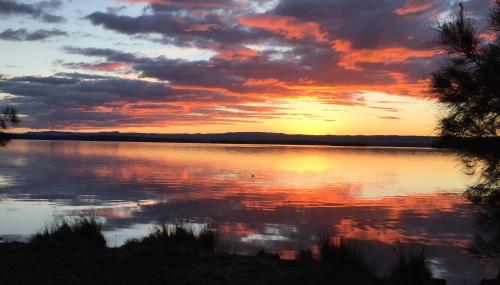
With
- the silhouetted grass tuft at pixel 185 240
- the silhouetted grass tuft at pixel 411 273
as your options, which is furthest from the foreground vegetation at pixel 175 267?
the silhouetted grass tuft at pixel 185 240

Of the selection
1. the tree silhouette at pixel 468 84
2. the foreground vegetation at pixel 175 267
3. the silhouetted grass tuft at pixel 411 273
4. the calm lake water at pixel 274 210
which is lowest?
the calm lake water at pixel 274 210

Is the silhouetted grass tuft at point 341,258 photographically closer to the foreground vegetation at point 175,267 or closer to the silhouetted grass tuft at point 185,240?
the foreground vegetation at point 175,267

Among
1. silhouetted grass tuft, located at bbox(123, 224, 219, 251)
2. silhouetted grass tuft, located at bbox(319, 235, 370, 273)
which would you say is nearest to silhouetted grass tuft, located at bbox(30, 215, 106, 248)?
silhouetted grass tuft, located at bbox(123, 224, 219, 251)

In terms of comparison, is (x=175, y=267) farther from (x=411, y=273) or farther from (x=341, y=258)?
(x=411, y=273)

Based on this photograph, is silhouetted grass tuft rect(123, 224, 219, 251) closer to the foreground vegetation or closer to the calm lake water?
the foreground vegetation

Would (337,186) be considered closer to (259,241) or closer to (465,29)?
(259,241)

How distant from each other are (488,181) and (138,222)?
12037 mm

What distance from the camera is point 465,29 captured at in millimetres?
11039

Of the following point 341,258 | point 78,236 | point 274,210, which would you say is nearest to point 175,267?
point 341,258

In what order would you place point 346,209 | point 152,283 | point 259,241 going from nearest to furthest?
1. point 152,283
2. point 259,241
3. point 346,209

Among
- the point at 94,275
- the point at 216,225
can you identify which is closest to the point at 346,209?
the point at 216,225

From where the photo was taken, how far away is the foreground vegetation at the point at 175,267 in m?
8.45

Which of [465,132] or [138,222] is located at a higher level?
[465,132]

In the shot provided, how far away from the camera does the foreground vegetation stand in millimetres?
8445
